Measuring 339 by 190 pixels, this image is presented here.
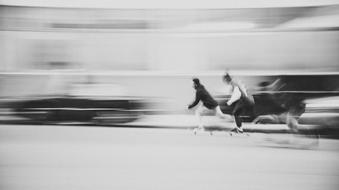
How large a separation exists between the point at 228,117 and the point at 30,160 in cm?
204

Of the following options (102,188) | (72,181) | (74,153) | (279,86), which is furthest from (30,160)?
(279,86)

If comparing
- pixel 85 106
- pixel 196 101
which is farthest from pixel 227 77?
pixel 85 106

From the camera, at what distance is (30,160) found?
3.70 m

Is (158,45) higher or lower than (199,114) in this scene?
higher

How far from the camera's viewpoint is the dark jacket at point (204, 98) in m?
4.03

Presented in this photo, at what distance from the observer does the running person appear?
13.7 feet

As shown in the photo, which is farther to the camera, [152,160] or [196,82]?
[196,82]

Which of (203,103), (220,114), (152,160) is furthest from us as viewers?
(220,114)

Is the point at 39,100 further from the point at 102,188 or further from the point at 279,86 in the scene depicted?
the point at 279,86

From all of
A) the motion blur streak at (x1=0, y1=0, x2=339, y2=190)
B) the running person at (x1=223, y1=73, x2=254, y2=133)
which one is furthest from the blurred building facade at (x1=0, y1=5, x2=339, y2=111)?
the running person at (x1=223, y1=73, x2=254, y2=133)

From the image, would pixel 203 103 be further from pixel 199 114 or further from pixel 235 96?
pixel 235 96

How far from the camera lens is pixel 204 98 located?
4.02m

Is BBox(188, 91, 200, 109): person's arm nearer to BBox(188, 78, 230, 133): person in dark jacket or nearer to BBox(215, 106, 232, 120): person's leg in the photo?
BBox(188, 78, 230, 133): person in dark jacket

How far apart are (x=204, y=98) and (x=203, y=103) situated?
6 centimetres
